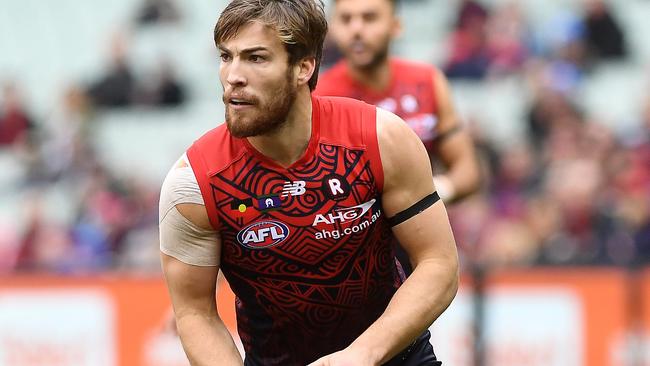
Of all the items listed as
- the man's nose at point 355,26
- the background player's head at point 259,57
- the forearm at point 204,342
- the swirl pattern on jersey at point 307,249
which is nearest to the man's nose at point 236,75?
the background player's head at point 259,57

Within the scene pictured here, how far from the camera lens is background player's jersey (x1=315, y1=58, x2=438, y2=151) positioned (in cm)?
691

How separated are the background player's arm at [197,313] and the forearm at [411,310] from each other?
1.65 ft

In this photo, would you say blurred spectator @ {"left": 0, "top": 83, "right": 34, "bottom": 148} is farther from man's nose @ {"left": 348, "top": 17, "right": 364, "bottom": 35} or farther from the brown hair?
the brown hair

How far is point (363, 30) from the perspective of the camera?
22.4 ft

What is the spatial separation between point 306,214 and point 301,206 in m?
0.03

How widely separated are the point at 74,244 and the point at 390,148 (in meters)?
8.02

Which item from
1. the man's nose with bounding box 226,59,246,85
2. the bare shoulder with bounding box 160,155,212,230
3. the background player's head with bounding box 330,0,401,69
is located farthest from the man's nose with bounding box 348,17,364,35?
the man's nose with bounding box 226,59,246,85

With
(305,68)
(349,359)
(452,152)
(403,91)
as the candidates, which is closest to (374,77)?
(403,91)

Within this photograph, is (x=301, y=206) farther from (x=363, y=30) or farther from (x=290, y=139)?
(x=363, y=30)

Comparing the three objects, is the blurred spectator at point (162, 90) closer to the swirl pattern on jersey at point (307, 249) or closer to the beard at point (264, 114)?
the swirl pattern on jersey at point (307, 249)

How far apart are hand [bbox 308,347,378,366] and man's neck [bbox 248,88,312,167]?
27.5 inches

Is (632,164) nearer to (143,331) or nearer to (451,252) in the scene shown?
(143,331)

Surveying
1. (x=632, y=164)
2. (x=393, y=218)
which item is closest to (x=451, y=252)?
(x=393, y=218)

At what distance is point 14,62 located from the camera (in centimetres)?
1661
